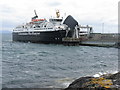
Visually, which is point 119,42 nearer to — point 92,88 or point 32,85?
point 32,85

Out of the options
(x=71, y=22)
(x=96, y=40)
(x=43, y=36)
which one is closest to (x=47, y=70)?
(x=96, y=40)

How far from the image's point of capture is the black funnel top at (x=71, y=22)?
7438cm

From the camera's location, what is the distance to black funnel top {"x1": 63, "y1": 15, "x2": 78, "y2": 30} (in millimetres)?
74375

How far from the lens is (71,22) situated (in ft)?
247

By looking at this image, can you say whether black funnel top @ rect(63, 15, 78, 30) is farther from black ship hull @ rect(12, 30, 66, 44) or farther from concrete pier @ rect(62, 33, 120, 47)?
black ship hull @ rect(12, 30, 66, 44)

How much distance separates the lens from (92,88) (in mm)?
9219

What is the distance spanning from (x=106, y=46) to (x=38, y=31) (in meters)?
25.7

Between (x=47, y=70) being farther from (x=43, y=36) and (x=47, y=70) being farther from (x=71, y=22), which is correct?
(x=71, y=22)

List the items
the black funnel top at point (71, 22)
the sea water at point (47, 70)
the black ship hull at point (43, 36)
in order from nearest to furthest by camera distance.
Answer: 1. the sea water at point (47, 70)
2. the black ship hull at point (43, 36)
3. the black funnel top at point (71, 22)

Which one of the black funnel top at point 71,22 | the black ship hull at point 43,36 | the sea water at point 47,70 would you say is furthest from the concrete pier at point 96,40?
the sea water at point 47,70

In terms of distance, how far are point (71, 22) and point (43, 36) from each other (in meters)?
11.7

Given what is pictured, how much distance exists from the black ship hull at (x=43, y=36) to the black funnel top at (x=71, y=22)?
6461 mm

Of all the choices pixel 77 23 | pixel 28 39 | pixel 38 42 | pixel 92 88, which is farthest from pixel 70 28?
pixel 92 88

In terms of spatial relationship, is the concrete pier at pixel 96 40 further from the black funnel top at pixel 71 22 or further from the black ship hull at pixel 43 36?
the black funnel top at pixel 71 22
